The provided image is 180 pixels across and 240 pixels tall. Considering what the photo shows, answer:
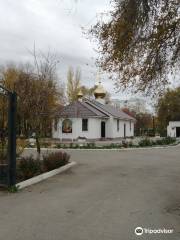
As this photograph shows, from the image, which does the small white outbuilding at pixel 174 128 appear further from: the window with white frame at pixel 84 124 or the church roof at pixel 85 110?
the window with white frame at pixel 84 124

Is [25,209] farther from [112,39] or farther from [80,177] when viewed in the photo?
[112,39]

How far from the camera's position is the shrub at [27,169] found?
39.9 feet

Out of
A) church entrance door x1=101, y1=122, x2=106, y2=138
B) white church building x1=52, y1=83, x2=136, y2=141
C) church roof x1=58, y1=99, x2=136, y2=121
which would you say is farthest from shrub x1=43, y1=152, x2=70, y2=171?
church entrance door x1=101, y1=122, x2=106, y2=138

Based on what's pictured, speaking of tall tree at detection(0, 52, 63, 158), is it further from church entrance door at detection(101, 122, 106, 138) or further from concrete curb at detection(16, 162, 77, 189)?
church entrance door at detection(101, 122, 106, 138)

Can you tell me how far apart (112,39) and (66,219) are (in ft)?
21.9

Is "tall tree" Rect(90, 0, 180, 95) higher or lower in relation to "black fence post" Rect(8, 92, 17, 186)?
higher

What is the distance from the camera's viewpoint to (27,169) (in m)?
12.5

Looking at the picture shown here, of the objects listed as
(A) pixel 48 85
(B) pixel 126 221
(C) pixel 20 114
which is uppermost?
(A) pixel 48 85

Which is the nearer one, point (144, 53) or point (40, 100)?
point (144, 53)

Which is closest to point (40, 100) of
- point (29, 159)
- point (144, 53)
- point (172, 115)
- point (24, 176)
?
point (29, 159)

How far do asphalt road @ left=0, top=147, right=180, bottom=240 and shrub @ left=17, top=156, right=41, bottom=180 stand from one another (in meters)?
0.66

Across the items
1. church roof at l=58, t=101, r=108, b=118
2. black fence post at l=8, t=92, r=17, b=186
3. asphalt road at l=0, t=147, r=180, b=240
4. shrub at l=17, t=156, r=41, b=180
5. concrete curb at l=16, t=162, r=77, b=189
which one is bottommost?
asphalt road at l=0, t=147, r=180, b=240

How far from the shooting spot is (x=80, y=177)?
13.5 metres

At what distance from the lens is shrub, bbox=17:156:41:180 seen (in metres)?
12.2
